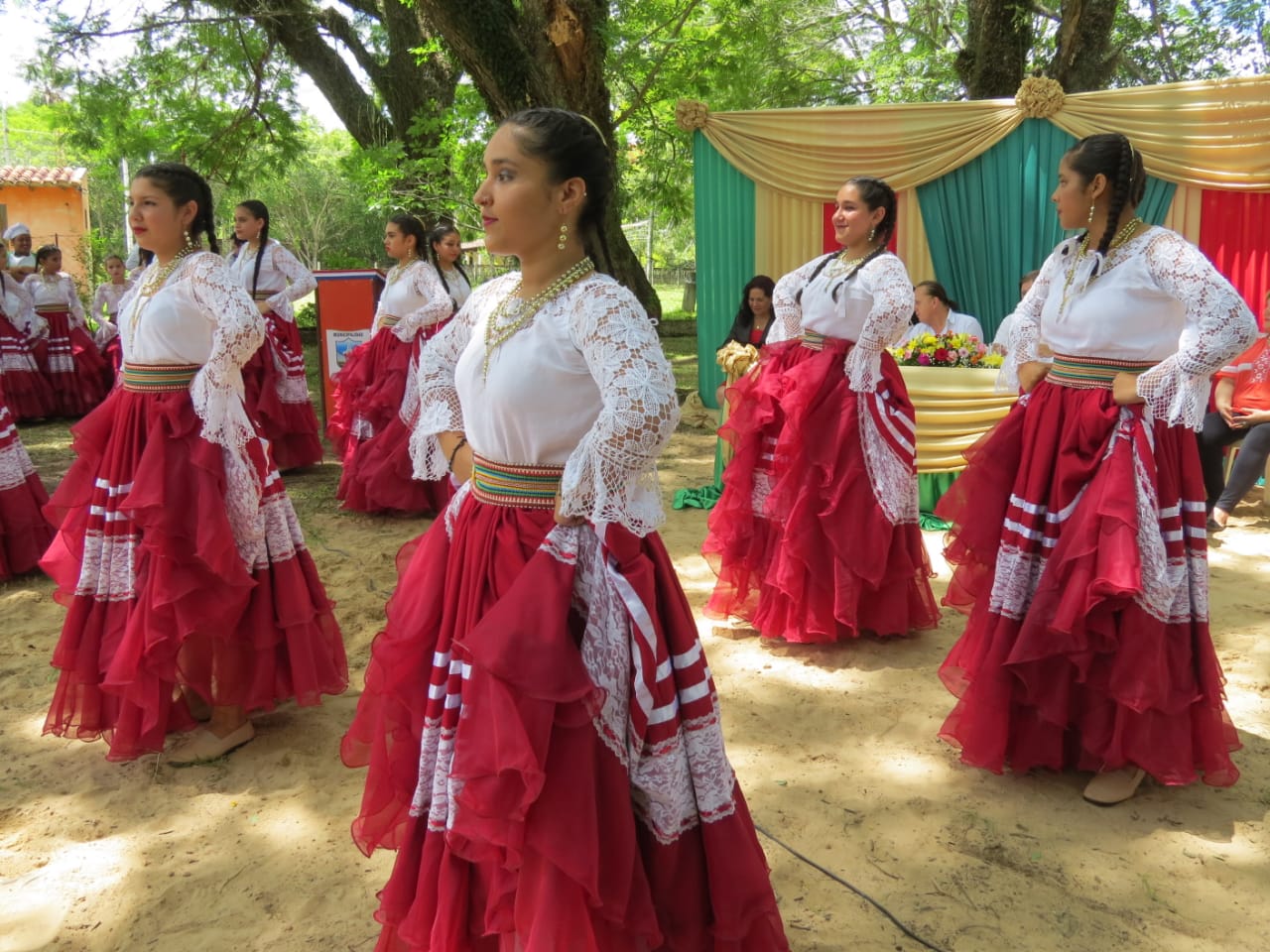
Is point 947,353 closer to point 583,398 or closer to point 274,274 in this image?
point 274,274

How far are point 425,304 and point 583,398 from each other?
4998mm

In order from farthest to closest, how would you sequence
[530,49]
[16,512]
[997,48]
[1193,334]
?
1. [997,48]
2. [530,49]
3. [16,512]
4. [1193,334]

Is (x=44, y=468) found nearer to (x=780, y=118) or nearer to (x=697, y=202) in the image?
(x=697, y=202)

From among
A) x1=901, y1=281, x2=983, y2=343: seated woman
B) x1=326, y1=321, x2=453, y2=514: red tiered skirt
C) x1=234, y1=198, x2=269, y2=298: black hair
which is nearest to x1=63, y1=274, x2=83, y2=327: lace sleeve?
x1=234, y1=198, x2=269, y2=298: black hair

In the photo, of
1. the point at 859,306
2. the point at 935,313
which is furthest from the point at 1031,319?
the point at 935,313

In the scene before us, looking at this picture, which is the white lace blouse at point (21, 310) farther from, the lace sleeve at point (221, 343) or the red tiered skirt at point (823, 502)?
the red tiered skirt at point (823, 502)

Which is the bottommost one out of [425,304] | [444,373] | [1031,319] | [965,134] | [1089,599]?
[1089,599]

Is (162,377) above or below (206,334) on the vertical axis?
below

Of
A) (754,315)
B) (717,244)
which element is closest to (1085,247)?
(754,315)

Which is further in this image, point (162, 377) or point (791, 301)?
point (791, 301)

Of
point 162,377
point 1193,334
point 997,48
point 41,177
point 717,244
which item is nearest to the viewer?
point 1193,334

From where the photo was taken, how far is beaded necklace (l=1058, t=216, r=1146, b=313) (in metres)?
3.16

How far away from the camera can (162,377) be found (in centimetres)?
340

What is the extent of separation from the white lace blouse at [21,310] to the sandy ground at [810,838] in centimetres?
724
